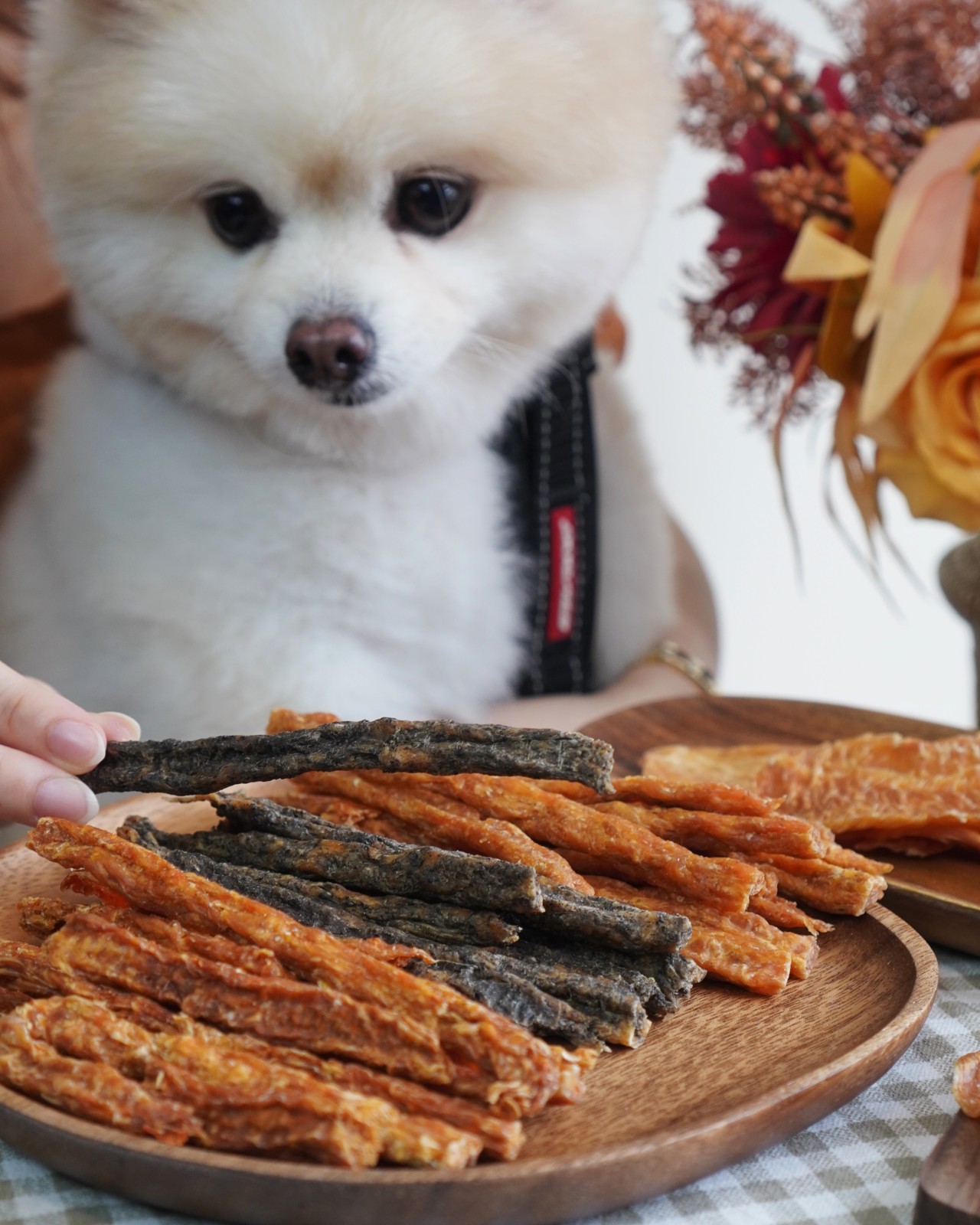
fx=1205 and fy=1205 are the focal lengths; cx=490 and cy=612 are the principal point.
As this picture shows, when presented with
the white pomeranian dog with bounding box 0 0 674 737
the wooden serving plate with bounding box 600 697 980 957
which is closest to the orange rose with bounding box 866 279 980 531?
the wooden serving plate with bounding box 600 697 980 957

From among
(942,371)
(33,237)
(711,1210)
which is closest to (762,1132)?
(711,1210)

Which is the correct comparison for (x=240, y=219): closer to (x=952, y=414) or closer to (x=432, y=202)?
(x=432, y=202)

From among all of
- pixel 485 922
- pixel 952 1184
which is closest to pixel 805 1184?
pixel 952 1184

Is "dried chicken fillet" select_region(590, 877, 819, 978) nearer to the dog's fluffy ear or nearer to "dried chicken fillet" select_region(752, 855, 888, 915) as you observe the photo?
"dried chicken fillet" select_region(752, 855, 888, 915)

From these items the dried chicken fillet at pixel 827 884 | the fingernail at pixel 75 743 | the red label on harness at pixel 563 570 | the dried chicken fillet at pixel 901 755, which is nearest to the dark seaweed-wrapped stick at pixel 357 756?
the fingernail at pixel 75 743

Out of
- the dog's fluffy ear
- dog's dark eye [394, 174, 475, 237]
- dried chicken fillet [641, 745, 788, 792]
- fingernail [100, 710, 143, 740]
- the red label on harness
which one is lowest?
the red label on harness

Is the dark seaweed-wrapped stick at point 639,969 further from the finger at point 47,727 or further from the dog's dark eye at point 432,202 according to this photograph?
the dog's dark eye at point 432,202
